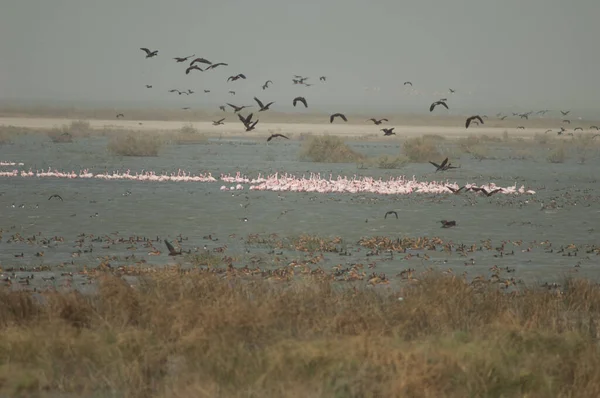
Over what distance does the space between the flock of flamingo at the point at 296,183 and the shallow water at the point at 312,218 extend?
1052 millimetres

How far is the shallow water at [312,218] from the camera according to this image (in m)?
23.1

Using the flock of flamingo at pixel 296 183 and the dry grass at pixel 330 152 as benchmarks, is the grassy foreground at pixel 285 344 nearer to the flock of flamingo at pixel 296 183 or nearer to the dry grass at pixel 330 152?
the flock of flamingo at pixel 296 183

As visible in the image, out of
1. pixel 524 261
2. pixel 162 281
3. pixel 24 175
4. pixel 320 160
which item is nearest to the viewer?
pixel 162 281

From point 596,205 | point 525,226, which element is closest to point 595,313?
point 525,226

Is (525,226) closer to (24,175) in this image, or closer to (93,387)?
(93,387)

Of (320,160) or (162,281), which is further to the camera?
(320,160)

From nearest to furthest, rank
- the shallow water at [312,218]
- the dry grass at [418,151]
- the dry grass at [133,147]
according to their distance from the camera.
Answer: the shallow water at [312,218], the dry grass at [418,151], the dry grass at [133,147]

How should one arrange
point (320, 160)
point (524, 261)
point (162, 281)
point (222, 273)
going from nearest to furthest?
point (162, 281) → point (222, 273) → point (524, 261) → point (320, 160)

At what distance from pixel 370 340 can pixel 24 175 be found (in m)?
36.4

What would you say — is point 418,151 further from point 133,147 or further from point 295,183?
point 295,183

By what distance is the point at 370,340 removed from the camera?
12938 millimetres

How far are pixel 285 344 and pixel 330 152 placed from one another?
4988 centimetres

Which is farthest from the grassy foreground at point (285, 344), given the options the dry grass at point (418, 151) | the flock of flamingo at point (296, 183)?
the dry grass at point (418, 151)

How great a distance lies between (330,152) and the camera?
62562 millimetres
